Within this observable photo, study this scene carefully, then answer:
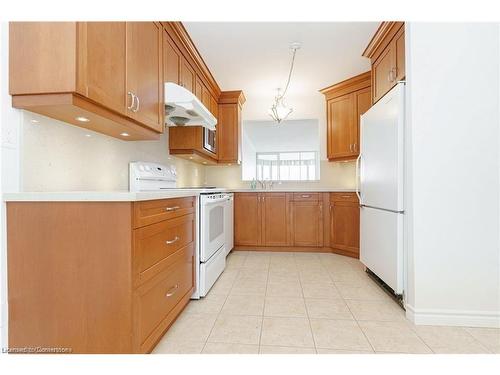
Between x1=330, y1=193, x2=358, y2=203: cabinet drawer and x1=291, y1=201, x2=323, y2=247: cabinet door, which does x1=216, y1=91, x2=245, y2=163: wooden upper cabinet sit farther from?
x1=330, y1=193, x2=358, y2=203: cabinet drawer

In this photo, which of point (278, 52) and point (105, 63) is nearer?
point (105, 63)

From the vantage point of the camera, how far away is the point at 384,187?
2.05 meters

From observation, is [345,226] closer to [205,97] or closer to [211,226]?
[211,226]

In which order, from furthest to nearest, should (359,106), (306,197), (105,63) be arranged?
1. (306,197)
2. (359,106)
3. (105,63)

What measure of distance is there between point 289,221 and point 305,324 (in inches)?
81.4

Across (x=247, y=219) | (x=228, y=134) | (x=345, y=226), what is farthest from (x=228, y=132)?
(x=345, y=226)

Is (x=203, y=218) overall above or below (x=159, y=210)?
below

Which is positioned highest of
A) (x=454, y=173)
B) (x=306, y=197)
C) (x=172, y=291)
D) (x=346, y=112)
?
(x=346, y=112)

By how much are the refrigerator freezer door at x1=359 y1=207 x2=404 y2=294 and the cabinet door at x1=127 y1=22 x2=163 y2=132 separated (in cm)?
196

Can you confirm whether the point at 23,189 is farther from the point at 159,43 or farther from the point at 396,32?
the point at 396,32

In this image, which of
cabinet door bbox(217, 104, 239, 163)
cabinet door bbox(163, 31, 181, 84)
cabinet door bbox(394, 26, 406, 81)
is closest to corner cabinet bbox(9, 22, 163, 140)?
cabinet door bbox(163, 31, 181, 84)

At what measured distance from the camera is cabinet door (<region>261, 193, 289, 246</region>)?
12.1ft

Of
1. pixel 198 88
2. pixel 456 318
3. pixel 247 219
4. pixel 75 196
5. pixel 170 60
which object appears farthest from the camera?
pixel 247 219
